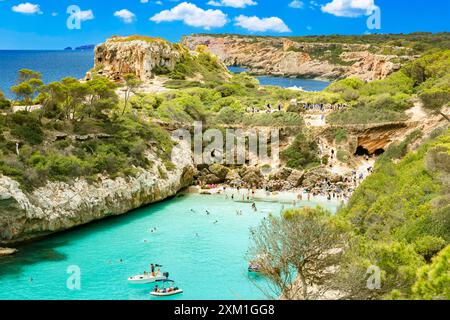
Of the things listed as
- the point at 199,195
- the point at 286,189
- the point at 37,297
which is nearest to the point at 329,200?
the point at 286,189

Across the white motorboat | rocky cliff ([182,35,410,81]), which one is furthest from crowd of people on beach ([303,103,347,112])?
rocky cliff ([182,35,410,81])

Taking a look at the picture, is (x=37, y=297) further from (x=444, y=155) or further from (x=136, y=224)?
(x=444, y=155)

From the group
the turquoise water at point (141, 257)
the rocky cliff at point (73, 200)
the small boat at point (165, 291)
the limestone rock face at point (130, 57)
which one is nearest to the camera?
the small boat at point (165, 291)

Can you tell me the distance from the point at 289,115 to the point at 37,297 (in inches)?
1105

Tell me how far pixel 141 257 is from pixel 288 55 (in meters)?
133

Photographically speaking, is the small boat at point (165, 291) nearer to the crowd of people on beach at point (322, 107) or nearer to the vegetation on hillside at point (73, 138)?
the vegetation on hillside at point (73, 138)

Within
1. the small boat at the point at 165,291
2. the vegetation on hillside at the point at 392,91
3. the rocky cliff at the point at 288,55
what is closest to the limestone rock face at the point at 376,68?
the rocky cliff at the point at 288,55

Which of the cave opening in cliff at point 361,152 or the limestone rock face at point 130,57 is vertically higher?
the limestone rock face at point 130,57

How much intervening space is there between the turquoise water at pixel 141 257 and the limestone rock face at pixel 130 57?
32139mm

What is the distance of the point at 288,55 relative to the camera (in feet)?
487

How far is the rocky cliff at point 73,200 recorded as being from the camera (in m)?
23.0

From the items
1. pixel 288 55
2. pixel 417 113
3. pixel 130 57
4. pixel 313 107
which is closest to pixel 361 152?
pixel 417 113

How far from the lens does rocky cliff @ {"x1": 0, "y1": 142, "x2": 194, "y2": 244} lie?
2303 cm
